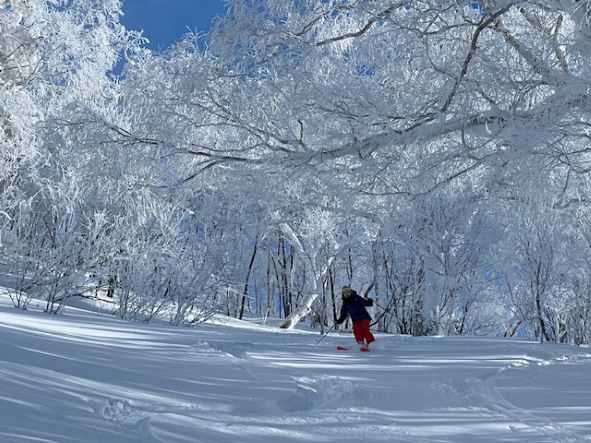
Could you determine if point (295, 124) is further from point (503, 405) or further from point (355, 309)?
point (503, 405)

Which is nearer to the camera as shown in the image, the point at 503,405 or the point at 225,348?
the point at 503,405

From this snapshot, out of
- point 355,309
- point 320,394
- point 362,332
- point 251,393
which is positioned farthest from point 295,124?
point 251,393

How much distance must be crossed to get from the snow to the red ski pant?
154 cm

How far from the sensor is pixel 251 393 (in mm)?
3791

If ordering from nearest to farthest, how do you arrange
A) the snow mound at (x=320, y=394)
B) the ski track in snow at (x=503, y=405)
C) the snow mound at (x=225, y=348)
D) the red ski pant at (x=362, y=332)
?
1. the ski track in snow at (x=503, y=405)
2. the snow mound at (x=320, y=394)
3. the snow mound at (x=225, y=348)
4. the red ski pant at (x=362, y=332)

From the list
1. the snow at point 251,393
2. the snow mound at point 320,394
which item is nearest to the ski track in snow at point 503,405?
the snow at point 251,393

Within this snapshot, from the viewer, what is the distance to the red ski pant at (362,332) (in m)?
7.70

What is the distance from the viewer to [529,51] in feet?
18.4

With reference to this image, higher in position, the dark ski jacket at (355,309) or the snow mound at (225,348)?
the dark ski jacket at (355,309)

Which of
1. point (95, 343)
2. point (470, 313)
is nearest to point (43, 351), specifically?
point (95, 343)

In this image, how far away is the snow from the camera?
2850 mm

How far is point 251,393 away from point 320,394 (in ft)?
1.64

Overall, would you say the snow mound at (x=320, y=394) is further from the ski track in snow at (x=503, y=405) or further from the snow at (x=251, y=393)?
the ski track in snow at (x=503, y=405)

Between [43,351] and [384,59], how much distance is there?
4.70 metres
